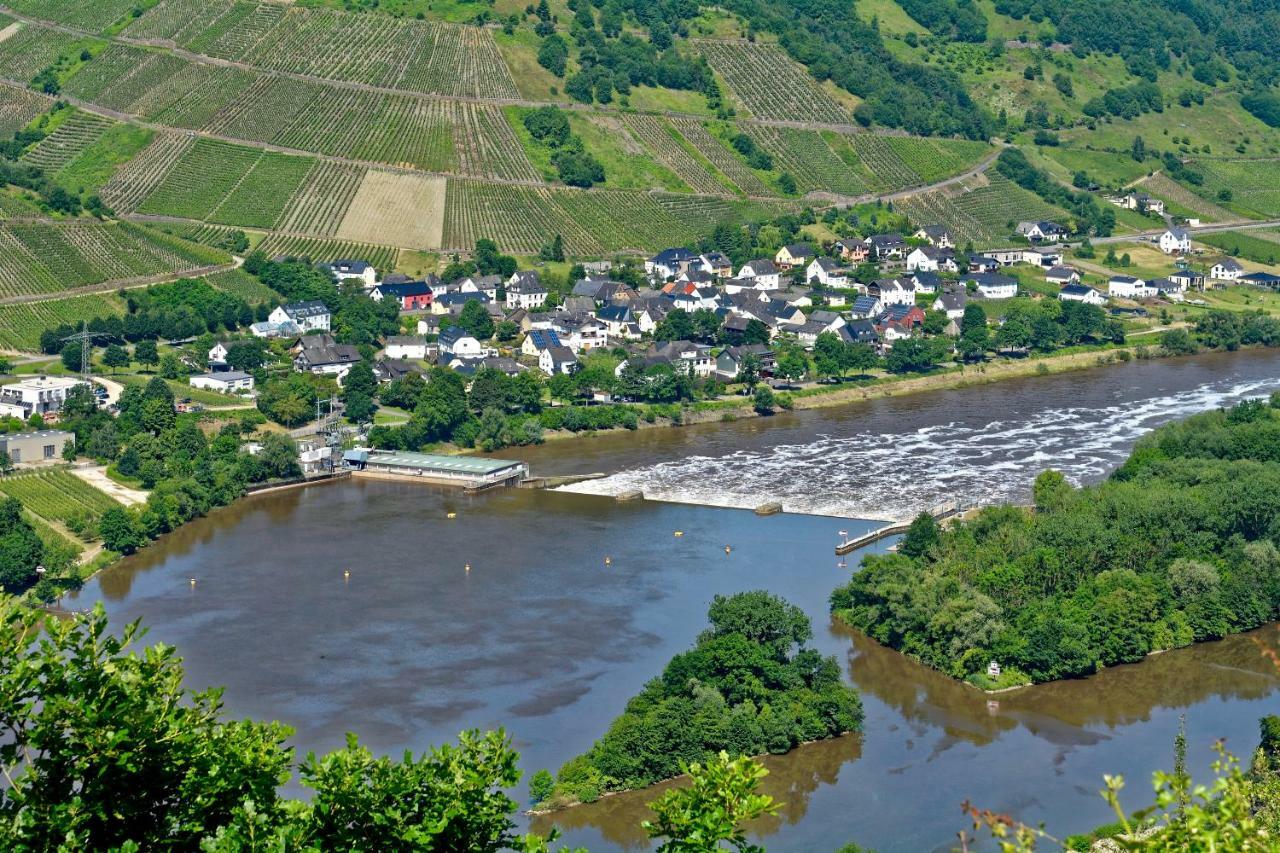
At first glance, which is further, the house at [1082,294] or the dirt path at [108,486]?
the house at [1082,294]

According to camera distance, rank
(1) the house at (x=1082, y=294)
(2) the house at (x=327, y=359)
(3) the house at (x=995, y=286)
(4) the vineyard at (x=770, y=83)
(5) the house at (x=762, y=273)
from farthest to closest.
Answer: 1. (4) the vineyard at (x=770, y=83)
2. (5) the house at (x=762, y=273)
3. (3) the house at (x=995, y=286)
4. (1) the house at (x=1082, y=294)
5. (2) the house at (x=327, y=359)

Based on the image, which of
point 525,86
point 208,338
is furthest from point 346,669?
point 525,86

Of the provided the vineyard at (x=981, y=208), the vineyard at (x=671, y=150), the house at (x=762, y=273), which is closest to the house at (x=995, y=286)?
the vineyard at (x=981, y=208)

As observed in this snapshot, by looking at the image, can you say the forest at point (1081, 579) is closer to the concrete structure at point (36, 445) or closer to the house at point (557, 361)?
the house at point (557, 361)

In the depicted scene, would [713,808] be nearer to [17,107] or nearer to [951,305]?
[951,305]

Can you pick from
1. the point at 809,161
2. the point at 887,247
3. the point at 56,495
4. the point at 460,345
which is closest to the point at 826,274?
the point at 887,247

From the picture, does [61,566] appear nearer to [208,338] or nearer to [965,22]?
[208,338]
